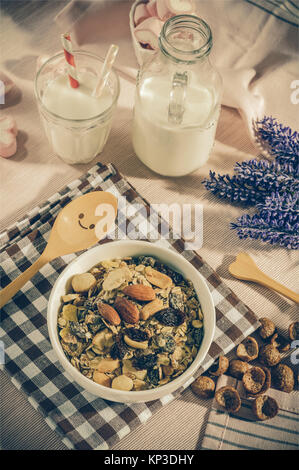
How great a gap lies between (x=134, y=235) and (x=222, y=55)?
0.51 m

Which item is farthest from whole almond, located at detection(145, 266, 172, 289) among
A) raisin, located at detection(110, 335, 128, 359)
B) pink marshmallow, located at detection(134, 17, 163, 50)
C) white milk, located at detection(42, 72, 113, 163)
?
pink marshmallow, located at detection(134, 17, 163, 50)

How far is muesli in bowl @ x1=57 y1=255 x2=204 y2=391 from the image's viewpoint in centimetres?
74

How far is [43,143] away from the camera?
3.42ft

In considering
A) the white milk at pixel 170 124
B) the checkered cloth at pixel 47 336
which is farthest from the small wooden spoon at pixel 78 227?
the white milk at pixel 170 124

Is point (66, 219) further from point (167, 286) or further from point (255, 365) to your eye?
point (255, 365)

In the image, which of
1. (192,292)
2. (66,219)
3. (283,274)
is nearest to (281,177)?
(283,274)

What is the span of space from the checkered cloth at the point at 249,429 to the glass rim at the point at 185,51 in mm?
567

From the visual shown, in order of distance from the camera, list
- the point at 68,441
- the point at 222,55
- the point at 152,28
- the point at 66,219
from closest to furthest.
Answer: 1. the point at 68,441
2. the point at 66,219
3. the point at 152,28
4. the point at 222,55

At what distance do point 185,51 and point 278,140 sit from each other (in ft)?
1.00

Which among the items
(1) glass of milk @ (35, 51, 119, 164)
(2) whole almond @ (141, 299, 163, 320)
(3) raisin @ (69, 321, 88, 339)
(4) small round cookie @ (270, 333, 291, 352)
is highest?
(1) glass of milk @ (35, 51, 119, 164)

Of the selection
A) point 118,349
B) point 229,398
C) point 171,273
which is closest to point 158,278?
point 171,273

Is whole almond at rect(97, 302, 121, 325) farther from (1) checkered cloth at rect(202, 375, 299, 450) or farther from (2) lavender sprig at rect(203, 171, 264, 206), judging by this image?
(2) lavender sprig at rect(203, 171, 264, 206)

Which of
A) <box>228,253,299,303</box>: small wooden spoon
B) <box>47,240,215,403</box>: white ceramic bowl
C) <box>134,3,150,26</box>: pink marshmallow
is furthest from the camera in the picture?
<box>134,3,150,26</box>: pink marshmallow

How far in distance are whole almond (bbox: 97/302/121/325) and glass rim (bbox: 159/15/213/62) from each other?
0.44m
